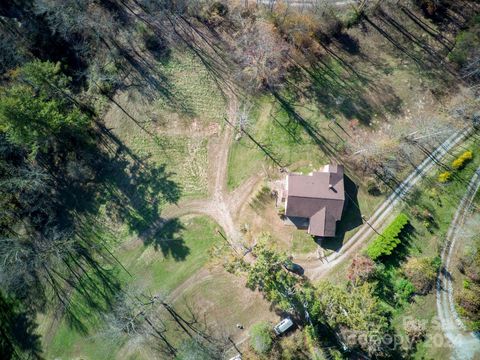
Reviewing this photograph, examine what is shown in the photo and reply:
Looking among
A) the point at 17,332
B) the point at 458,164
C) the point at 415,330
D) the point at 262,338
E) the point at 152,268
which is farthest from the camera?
the point at 17,332

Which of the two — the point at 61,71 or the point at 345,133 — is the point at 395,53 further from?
the point at 61,71

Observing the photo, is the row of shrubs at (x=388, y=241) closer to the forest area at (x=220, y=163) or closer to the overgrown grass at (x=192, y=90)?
the forest area at (x=220, y=163)

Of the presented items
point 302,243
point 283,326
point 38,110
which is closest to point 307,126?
point 302,243

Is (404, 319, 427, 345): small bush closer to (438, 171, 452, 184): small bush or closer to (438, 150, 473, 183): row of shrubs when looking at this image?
(438, 171, 452, 184): small bush

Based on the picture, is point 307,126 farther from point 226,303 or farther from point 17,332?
point 17,332

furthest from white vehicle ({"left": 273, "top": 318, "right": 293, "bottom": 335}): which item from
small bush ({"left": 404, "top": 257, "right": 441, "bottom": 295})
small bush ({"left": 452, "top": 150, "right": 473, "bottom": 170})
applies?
small bush ({"left": 452, "top": 150, "right": 473, "bottom": 170})

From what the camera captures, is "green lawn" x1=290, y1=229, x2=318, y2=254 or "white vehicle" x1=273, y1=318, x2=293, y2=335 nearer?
"white vehicle" x1=273, y1=318, x2=293, y2=335
